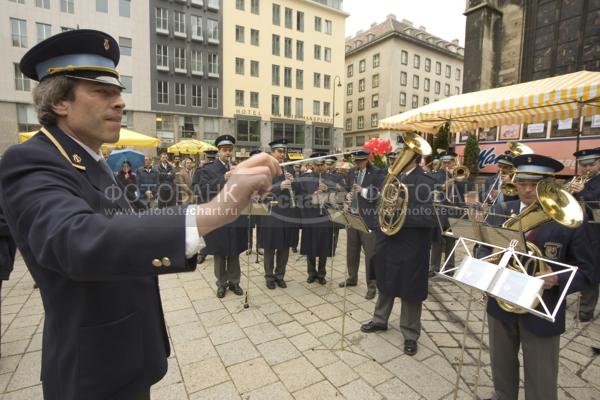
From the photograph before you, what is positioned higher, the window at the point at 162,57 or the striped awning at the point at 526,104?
the window at the point at 162,57

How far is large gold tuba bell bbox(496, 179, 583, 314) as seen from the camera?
83.8 inches

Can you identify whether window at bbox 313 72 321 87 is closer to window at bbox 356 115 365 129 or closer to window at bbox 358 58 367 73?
window at bbox 356 115 365 129

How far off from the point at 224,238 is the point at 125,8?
35.9 metres

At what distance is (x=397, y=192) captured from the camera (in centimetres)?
387

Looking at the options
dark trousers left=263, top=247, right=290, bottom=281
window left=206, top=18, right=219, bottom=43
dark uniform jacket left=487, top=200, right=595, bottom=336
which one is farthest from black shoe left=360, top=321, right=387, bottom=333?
window left=206, top=18, right=219, bottom=43

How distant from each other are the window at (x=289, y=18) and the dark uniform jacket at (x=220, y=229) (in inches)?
1567

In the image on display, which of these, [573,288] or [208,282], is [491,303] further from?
[208,282]

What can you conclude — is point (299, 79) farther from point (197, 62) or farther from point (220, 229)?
point (220, 229)

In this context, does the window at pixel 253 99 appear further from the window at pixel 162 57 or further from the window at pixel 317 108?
the window at pixel 162 57

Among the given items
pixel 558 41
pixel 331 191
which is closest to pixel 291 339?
pixel 331 191

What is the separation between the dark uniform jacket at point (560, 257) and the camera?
2441 millimetres

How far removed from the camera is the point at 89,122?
1.43 m

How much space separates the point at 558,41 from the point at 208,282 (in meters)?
19.0

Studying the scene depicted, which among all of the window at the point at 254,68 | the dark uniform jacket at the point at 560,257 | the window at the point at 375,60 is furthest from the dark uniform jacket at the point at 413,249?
the window at the point at 375,60
